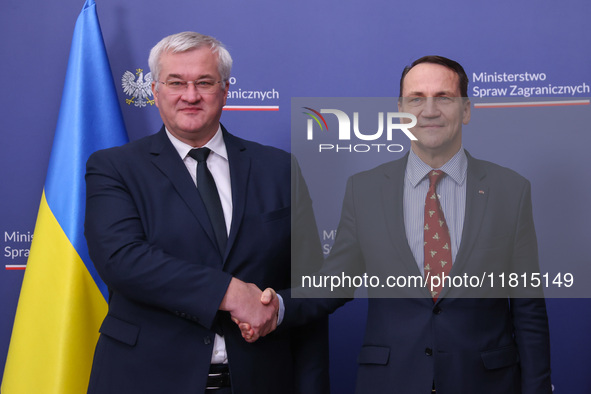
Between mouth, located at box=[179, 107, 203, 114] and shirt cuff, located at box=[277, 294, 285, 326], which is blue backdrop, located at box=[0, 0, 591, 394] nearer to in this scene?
mouth, located at box=[179, 107, 203, 114]

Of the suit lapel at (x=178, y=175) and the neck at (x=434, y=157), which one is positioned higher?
the neck at (x=434, y=157)

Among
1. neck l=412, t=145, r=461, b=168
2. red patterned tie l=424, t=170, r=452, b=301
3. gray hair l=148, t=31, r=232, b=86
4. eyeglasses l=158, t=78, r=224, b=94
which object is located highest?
gray hair l=148, t=31, r=232, b=86

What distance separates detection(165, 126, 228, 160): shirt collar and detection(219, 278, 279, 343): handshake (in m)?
0.49

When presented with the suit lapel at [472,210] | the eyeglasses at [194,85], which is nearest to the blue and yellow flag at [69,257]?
the eyeglasses at [194,85]

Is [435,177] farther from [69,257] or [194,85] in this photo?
[69,257]

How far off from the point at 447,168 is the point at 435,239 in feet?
0.77

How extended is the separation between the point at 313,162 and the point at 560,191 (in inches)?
32.8

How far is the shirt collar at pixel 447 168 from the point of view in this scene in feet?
6.27

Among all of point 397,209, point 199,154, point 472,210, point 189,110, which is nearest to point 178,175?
point 199,154

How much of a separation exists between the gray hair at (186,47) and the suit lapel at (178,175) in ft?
0.78

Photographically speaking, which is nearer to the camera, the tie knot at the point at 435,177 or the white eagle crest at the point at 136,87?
the tie knot at the point at 435,177

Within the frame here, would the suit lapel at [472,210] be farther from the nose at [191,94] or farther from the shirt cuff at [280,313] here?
the nose at [191,94]

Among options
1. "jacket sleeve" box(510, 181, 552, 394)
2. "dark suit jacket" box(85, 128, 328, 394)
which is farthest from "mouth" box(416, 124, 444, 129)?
"dark suit jacket" box(85, 128, 328, 394)

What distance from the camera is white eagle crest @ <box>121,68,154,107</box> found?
9.68ft
